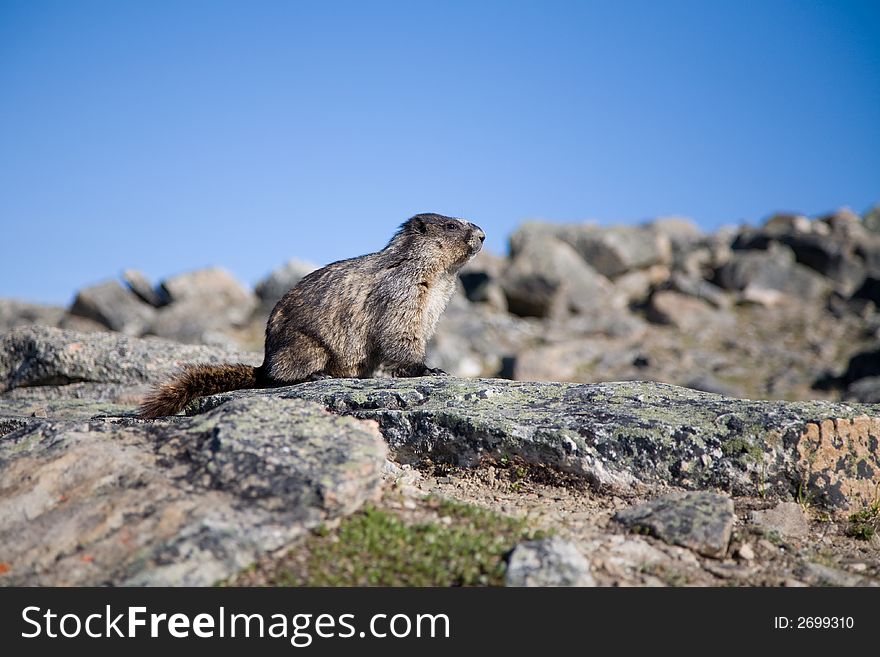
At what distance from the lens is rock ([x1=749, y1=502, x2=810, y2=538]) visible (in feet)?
21.5

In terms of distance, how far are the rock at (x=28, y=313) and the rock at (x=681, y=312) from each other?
78.6ft

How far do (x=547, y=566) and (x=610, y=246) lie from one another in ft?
112

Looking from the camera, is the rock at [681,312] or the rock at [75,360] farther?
the rock at [681,312]

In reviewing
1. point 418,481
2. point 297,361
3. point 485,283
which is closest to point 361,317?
point 297,361

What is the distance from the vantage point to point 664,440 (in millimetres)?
7234

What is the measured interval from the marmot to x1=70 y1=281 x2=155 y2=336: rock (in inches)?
896

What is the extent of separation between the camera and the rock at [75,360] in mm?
11375

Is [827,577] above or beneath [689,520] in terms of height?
beneath

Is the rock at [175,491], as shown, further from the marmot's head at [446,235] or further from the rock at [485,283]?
the rock at [485,283]

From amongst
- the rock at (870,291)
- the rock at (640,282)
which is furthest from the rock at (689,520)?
the rock at (870,291)

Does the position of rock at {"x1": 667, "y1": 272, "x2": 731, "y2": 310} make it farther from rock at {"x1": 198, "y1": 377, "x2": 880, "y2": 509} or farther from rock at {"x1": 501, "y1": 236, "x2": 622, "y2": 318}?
rock at {"x1": 198, "y1": 377, "x2": 880, "y2": 509}

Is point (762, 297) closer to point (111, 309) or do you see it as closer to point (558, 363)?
point (558, 363)

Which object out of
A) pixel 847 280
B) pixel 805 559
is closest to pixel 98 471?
pixel 805 559
